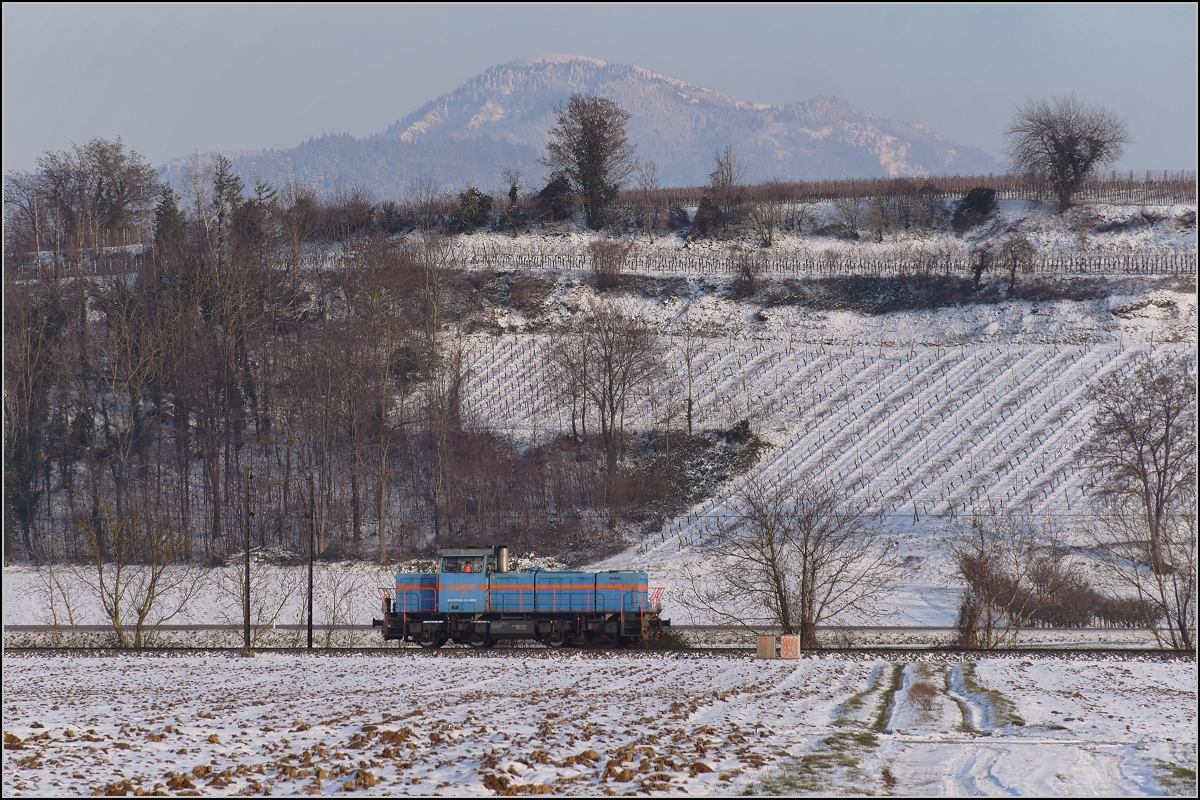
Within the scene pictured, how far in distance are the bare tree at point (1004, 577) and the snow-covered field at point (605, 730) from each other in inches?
252

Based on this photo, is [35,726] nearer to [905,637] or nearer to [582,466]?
[905,637]

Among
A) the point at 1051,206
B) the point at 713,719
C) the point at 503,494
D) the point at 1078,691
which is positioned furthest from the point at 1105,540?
the point at 1051,206

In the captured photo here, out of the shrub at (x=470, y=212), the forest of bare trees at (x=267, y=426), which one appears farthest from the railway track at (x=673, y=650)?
the shrub at (x=470, y=212)

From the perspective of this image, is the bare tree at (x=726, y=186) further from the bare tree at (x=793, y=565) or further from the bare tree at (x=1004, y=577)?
the bare tree at (x=1004, y=577)

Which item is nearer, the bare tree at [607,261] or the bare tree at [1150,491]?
the bare tree at [1150,491]

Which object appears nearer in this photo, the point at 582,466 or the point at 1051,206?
the point at 582,466

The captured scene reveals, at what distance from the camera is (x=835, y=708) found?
1877 cm

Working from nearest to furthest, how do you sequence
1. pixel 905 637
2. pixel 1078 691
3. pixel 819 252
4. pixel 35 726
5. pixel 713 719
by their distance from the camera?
pixel 35 726, pixel 713 719, pixel 1078 691, pixel 905 637, pixel 819 252

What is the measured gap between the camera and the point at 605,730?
1546 centimetres

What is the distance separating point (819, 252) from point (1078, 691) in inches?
2550

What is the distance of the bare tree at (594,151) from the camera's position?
292 ft

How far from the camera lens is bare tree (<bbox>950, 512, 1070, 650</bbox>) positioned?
1282 inches

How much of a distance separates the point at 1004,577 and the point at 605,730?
78.4 ft

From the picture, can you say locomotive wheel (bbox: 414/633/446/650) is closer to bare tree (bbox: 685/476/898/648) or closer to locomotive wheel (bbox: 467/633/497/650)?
locomotive wheel (bbox: 467/633/497/650)
